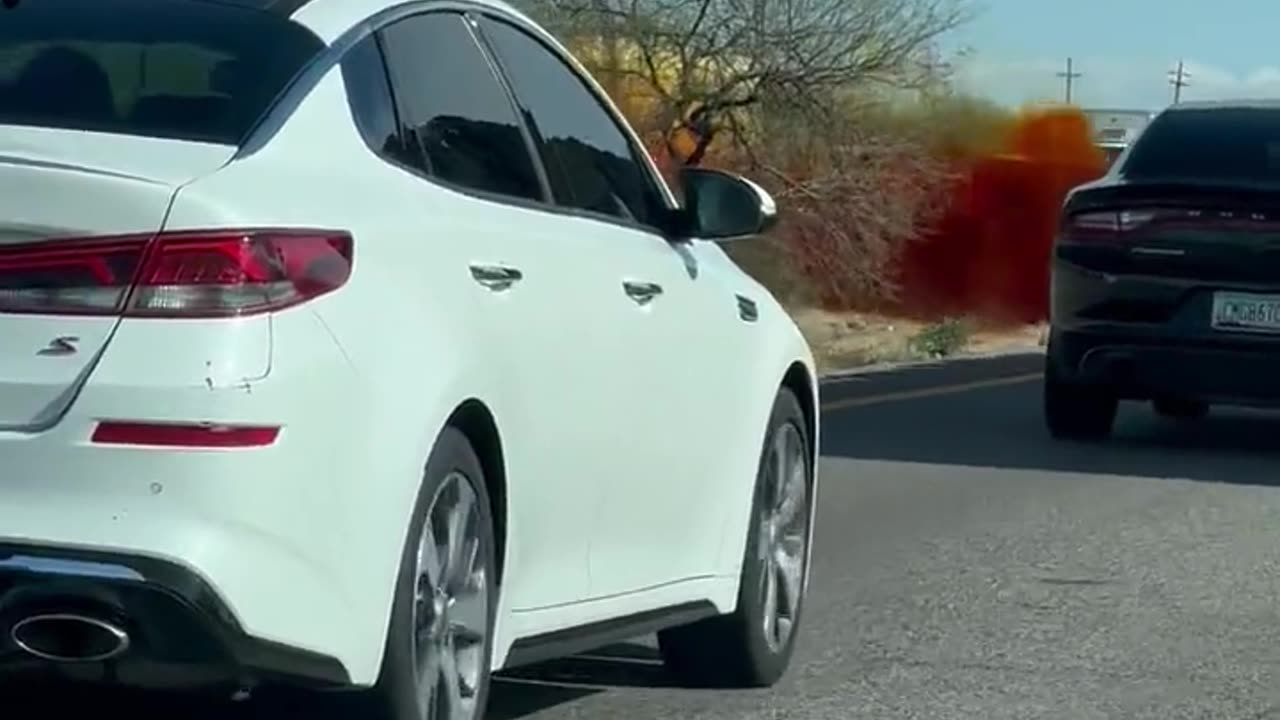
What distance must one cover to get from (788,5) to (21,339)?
32106 mm

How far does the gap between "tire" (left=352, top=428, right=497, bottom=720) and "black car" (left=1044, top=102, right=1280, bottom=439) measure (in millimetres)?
8829

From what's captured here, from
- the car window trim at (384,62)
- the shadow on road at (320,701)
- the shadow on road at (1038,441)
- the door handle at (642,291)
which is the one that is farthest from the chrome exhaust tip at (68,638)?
the shadow on road at (1038,441)

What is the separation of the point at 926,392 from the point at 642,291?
12.0 meters

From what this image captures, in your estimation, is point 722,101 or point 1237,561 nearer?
point 1237,561

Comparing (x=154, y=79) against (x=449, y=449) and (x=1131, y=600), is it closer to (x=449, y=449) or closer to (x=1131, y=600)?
(x=449, y=449)

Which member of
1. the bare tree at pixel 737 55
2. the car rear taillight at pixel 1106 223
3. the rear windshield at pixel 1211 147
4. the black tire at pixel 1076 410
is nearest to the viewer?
the car rear taillight at pixel 1106 223

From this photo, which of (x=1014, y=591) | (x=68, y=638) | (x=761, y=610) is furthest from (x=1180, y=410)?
(x=68, y=638)

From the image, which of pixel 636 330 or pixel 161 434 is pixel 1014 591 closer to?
pixel 636 330

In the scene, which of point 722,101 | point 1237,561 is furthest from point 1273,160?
point 722,101

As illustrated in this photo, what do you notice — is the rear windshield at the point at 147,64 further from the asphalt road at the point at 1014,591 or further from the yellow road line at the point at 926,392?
the yellow road line at the point at 926,392

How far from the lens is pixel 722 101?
119ft

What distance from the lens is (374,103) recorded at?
5.73m

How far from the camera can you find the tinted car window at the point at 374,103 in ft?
18.5

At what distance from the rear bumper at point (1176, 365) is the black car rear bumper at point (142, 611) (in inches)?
384
